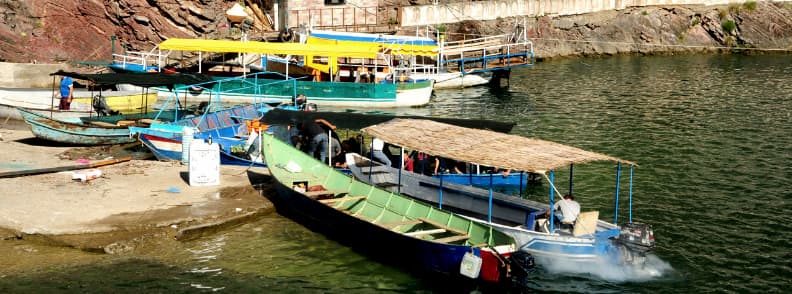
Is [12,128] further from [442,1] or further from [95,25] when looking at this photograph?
[442,1]

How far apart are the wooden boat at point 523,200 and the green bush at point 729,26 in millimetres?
52943

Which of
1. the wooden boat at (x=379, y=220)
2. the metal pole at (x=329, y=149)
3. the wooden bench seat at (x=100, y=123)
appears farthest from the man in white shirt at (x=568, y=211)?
the wooden bench seat at (x=100, y=123)

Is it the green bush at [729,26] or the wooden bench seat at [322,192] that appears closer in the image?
the wooden bench seat at [322,192]

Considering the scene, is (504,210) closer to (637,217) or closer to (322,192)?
(637,217)

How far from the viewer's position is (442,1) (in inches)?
2682

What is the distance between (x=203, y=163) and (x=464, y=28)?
4358 cm

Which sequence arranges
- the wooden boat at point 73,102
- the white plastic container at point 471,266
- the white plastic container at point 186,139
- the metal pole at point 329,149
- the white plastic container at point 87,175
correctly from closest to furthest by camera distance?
the white plastic container at point 471,266, the white plastic container at point 87,175, the metal pole at point 329,149, the white plastic container at point 186,139, the wooden boat at point 73,102

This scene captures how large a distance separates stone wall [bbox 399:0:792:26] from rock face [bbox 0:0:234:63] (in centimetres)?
1380

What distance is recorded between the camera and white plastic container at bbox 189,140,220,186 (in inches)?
961

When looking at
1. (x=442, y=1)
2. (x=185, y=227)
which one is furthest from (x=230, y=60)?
(x=185, y=227)

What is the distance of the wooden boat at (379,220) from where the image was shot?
18.4 meters

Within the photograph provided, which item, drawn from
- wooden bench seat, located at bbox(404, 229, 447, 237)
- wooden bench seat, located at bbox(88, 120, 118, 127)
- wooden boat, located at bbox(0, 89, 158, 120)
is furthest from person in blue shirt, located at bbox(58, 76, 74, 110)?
wooden bench seat, located at bbox(404, 229, 447, 237)

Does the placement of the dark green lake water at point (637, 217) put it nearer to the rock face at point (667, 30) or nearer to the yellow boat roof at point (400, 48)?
the yellow boat roof at point (400, 48)

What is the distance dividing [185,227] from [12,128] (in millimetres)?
16394
